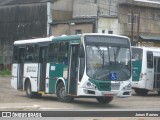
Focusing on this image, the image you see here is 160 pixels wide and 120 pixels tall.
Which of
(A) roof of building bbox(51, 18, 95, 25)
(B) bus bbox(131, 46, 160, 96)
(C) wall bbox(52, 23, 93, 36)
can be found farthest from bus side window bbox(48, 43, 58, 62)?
(A) roof of building bbox(51, 18, 95, 25)

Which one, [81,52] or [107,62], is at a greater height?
[81,52]

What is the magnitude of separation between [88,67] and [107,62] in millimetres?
855

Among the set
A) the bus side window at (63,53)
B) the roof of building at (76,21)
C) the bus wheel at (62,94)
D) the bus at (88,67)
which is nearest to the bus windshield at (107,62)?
the bus at (88,67)

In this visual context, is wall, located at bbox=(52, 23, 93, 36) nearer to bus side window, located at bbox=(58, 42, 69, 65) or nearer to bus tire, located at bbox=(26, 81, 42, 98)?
bus tire, located at bbox=(26, 81, 42, 98)

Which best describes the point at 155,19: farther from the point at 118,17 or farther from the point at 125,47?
the point at 125,47

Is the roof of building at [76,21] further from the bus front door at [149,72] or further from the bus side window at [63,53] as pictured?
the bus side window at [63,53]

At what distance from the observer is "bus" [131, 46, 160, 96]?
29734 millimetres

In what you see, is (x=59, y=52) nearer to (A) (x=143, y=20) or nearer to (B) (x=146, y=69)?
(B) (x=146, y=69)

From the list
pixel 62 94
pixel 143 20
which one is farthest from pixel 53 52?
pixel 143 20

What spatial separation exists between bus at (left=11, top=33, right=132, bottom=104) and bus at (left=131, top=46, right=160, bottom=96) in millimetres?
6659

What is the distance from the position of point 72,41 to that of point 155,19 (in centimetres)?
4604

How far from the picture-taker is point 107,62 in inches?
837

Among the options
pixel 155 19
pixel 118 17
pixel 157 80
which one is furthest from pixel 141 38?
pixel 157 80

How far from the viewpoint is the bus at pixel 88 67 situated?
68.8ft
